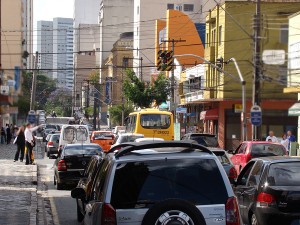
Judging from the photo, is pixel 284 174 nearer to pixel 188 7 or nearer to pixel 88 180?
pixel 88 180

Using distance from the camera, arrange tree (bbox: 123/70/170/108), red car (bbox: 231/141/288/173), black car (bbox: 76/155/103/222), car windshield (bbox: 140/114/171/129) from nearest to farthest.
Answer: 1. black car (bbox: 76/155/103/222)
2. red car (bbox: 231/141/288/173)
3. car windshield (bbox: 140/114/171/129)
4. tree (bbox: 123/70/170/108)

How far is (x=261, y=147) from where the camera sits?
25.7 meters

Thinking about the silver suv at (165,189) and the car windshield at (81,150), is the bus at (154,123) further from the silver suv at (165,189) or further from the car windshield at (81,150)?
the silver suv at (165,189)

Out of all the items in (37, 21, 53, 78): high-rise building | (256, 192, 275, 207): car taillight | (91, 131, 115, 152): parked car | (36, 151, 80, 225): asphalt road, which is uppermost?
(37, 21, 53, 78): high-rise building

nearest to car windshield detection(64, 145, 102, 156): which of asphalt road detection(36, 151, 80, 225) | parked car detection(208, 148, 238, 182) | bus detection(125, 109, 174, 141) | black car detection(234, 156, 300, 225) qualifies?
asphalt road detection(36, 151, 80, 225)

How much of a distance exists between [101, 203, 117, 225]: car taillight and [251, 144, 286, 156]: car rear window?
17720 mm

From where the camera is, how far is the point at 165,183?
8.07 metres

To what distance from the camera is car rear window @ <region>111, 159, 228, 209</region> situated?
26.2ft

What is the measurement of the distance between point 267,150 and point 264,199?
47.8ft

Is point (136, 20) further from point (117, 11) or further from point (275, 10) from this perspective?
point (275, 10)

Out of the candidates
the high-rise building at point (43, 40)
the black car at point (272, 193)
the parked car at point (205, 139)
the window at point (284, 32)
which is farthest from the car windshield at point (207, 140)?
the black car at point (272, 193)

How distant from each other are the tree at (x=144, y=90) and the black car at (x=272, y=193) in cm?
5937

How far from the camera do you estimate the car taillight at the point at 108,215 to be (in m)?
7.87

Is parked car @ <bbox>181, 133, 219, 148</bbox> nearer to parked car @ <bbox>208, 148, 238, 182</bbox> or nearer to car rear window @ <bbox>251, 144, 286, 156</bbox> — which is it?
car rear window @ <bbox>251, 144, 286, 156</bbox>
